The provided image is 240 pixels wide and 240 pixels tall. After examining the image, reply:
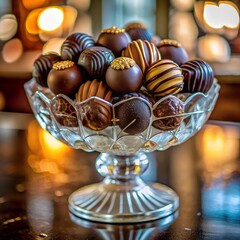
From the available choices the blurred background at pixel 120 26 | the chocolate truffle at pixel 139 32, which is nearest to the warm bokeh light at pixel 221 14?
the blurred background at pixel 120 26

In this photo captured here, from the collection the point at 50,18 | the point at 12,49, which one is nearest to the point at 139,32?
the point at 50,18

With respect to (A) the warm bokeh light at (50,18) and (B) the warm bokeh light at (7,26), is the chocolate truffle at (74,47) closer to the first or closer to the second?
(A) the warm bokeh light at (50,18)

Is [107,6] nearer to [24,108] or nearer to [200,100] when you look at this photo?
[24,108]

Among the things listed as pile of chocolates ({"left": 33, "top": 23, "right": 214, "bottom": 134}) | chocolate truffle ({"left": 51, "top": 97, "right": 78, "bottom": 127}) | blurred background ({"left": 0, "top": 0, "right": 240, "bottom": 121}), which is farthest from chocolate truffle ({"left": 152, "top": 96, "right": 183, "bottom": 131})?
blurred background ({"left": 0, "top": 0, "right": 240, "bottom": 121})

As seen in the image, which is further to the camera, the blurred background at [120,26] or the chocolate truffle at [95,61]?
the blurred background at [120,26]

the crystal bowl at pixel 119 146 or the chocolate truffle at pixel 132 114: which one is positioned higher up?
the chocolate truffle at pixel 132 114

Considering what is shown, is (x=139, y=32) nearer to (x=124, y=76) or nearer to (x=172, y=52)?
(x=172, y=52)

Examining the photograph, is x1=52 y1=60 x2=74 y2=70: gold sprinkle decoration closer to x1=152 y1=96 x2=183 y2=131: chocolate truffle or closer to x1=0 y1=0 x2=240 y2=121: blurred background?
x1=152 y1=96 x2=183 y2=131: chocolate truffle
